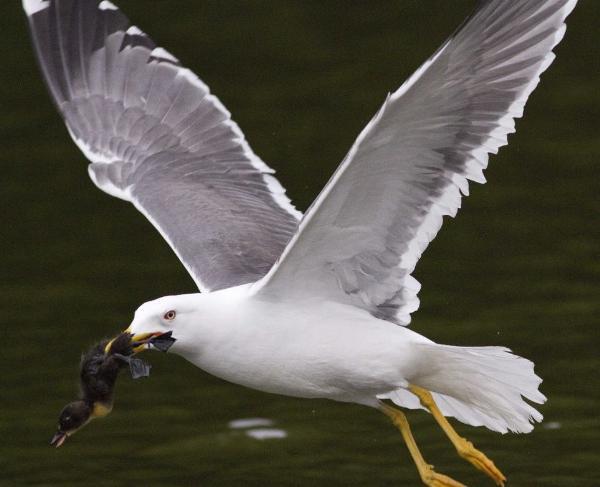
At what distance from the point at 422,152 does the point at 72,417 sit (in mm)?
1889

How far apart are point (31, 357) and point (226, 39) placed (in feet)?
14.3

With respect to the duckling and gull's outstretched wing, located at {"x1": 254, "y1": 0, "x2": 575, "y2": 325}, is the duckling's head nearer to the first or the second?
the duckling

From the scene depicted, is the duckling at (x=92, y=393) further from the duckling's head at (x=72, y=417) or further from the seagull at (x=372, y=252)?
the seagull at (x=372, y=252)

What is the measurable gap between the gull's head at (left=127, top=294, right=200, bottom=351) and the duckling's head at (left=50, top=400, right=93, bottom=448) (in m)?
0.60

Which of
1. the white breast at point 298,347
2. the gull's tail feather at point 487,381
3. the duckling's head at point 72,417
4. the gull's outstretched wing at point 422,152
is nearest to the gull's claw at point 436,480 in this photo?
the gull's tail feather at point 487,381

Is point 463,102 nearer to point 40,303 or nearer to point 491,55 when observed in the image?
point 491,55

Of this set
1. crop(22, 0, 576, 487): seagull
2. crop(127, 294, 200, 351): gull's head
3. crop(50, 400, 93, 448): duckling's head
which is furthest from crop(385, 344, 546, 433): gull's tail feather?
crop(50, 400, 93, 448): duckling's head

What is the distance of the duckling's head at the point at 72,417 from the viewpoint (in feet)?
25.5

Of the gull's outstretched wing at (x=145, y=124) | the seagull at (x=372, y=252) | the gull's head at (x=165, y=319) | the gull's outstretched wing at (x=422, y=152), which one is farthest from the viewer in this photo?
the gull's outstretched wing at (x=145, y=124)

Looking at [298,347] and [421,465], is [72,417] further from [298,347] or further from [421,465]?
[421,465]

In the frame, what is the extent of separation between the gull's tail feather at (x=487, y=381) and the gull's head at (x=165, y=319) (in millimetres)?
936

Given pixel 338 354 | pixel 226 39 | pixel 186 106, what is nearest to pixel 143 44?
pixel 186 106

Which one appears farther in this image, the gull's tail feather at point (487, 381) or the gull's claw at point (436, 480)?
the gull's claw at point (436, 480)

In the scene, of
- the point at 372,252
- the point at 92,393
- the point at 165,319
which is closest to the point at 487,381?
the point at 372,252
